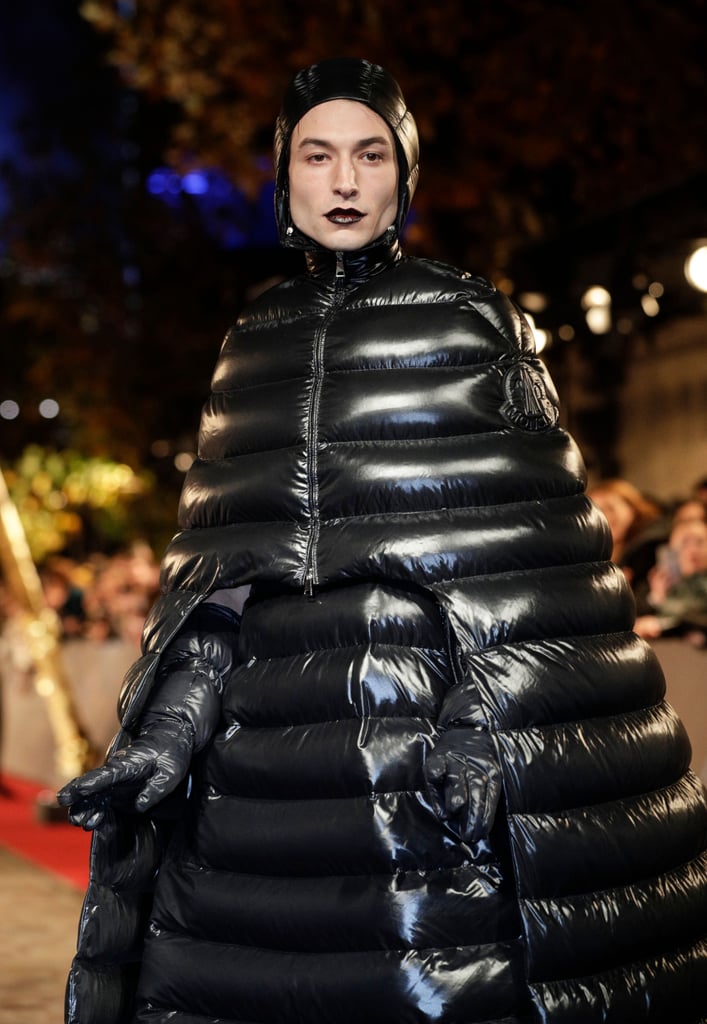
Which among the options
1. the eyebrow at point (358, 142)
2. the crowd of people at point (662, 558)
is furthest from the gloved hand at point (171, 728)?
the crowd of people at point (662, 558)

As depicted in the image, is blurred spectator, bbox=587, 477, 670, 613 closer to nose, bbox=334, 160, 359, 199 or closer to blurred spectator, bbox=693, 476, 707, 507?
blurred spectator, bbox=693, 476, 707, 507

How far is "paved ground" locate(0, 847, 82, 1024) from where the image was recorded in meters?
5.79

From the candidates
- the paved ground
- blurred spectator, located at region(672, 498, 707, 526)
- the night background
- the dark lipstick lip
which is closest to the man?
the dark lipstick lip

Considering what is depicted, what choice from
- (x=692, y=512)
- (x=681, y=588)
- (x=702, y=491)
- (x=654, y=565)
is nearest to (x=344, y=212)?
(x=681, y=588)

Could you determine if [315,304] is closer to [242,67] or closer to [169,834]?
[169,834]

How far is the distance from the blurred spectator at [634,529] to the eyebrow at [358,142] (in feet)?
16.0

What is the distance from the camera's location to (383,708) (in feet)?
10.1

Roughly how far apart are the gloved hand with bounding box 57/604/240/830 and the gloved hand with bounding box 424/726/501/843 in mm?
509

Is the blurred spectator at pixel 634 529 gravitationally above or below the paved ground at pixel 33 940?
above

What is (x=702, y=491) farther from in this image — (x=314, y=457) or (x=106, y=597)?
(x=106, y=597)

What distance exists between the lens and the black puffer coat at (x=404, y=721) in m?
2.97

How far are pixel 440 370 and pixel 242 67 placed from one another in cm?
1198

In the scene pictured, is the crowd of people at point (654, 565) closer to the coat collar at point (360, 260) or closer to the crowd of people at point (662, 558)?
the crowd of people at point (662, 558)

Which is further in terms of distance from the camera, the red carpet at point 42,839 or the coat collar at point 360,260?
the red carpet at point 42,839
